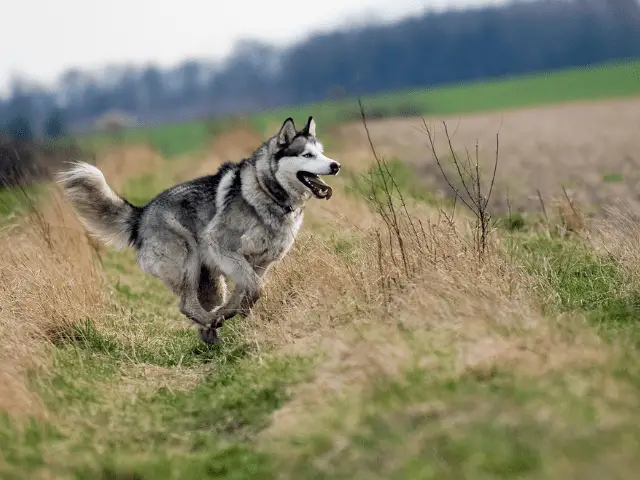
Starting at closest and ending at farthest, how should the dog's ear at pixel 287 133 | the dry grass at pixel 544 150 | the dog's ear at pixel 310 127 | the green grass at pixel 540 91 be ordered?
the dog's ear at pixel 287 133 < the dog's ear at pixel 310 127 < the dry grass at pixel 544 150 < the green grass at pixel 540 91

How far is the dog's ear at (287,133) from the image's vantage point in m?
8.52

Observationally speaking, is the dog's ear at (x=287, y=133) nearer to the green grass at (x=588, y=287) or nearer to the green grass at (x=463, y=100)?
the green grass at (x=588, y=287)

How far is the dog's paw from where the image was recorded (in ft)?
28.6

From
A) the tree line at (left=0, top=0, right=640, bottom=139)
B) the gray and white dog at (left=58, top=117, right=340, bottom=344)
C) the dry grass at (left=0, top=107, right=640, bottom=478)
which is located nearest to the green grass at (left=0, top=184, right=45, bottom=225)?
the dry grass at (left=0, top=107, right=640, bottom=478)

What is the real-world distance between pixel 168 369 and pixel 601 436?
4.26 m

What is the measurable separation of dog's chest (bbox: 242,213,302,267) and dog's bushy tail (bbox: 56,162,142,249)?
136 cm

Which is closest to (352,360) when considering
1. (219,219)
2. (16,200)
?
(219,219)

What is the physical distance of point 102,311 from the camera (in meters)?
9.35

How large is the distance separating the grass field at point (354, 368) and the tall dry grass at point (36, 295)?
0.03 meters

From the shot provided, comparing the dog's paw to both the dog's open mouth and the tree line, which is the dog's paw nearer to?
the dog's open mouth

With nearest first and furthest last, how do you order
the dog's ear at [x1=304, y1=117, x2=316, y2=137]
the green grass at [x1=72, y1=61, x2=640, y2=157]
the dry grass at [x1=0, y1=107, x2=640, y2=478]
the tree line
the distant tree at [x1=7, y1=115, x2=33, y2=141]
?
the dry grass at [x1=0, y1=107, x2=640, y2=478] < the dog's ear at [x1=304, y1=117, x2=316, y2=137] < the distant tree at [x1=7, y1=115, x2=33, y2=141] < the green grass at [x1=72, y1=61, x2=640, y2=157] < the tree line

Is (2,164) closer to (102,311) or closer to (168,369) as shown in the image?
(102,311)

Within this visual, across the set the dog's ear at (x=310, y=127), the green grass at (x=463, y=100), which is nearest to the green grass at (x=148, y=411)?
the dog's ear at (x=310, y=127)

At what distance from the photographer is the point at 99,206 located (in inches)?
357
